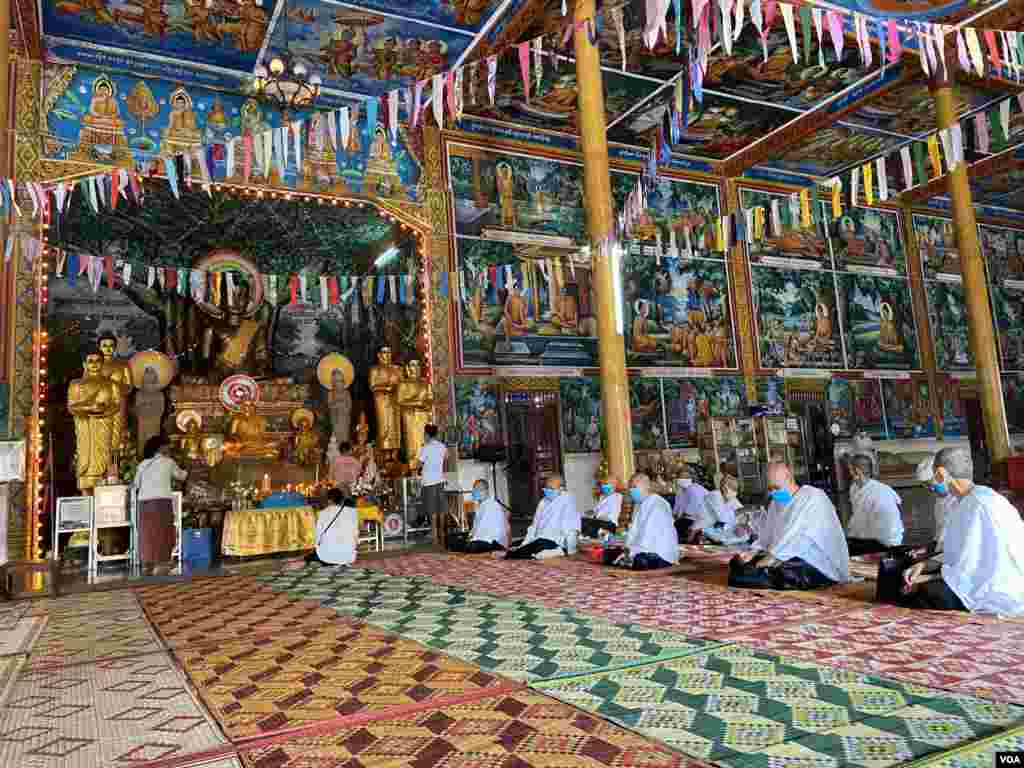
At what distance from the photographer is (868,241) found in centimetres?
1859

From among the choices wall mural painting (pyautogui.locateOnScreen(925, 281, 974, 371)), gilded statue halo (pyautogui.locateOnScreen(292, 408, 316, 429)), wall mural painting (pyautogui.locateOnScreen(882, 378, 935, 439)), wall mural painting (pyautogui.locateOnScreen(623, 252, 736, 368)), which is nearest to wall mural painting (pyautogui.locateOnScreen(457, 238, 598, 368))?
wall mural painting (pyautogui.locateOnScreen(623, 252, 736, 368))

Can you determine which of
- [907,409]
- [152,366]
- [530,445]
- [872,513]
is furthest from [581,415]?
[907,409]

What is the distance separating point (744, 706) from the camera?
3.06 m

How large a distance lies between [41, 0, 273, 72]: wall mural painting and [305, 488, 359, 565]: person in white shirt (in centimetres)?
717

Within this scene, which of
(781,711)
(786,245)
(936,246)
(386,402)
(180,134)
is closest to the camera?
(781,711)

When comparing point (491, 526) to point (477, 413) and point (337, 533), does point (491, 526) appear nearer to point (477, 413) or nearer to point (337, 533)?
point (337, 533)

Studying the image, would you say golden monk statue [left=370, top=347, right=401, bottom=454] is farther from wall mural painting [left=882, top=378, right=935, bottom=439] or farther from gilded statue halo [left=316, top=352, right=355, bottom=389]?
wall mural painting [left=882, top=378, right=935, bottom=439]

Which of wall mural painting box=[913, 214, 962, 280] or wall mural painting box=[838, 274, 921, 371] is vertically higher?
wall mural painting box=[913, 214, 962, 280]

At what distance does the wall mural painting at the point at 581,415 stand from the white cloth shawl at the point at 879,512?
693 centimetres

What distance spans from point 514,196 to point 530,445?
470 centimetres

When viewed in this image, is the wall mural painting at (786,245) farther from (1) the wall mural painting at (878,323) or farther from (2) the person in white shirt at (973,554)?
(2) the person in white shirt at (973,554)

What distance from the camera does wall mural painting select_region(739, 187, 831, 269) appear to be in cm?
1711

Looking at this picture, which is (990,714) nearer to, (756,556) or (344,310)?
(756,556)

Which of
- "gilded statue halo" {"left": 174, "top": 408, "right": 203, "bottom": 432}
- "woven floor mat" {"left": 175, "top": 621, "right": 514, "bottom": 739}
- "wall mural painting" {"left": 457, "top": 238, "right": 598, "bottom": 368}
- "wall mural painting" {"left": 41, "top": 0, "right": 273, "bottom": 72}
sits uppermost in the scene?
"wall mural painting" {"left": 41, "top": 0, "right": 273, "bottom": 72}
